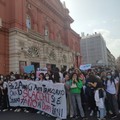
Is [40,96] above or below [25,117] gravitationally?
above

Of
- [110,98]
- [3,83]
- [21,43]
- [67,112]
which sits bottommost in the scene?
[67,112]

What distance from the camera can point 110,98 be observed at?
26.3ft

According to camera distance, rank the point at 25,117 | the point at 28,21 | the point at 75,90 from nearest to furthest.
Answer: the point at 75,90, the point at 25,117, the point at 28,21

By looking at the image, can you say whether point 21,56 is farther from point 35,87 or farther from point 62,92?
point 62,92

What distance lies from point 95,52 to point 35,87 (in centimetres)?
9242

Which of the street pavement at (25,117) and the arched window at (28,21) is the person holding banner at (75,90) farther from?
the arched window at (28,21)

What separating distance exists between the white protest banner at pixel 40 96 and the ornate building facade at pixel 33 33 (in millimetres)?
9515

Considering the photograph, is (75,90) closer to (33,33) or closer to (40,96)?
(40,96)

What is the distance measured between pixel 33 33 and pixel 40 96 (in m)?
15.1

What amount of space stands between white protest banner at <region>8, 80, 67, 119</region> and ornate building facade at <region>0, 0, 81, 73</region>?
375 inches

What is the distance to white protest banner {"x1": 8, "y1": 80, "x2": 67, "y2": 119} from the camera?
7884 millimetres

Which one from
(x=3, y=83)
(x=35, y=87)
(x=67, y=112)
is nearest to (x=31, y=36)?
(x=3, y=83)

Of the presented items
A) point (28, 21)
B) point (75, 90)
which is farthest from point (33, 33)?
point (75, 90)

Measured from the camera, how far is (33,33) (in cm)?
2286
